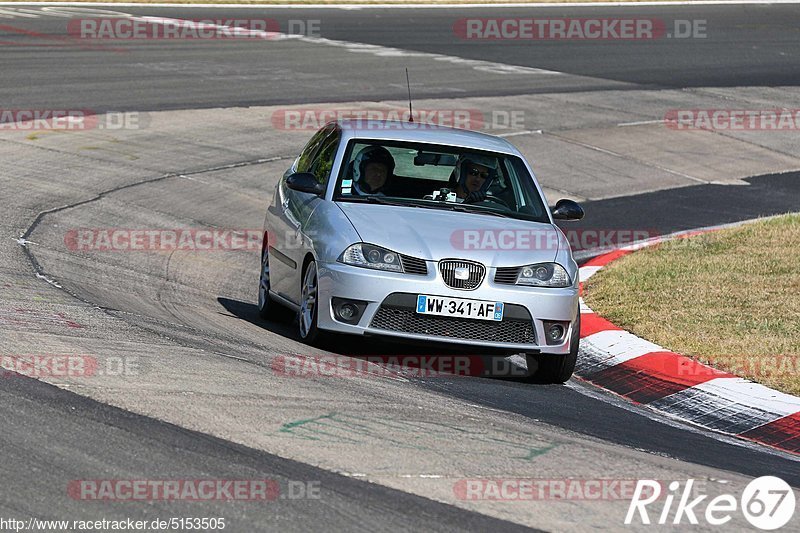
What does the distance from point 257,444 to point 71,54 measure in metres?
19.6

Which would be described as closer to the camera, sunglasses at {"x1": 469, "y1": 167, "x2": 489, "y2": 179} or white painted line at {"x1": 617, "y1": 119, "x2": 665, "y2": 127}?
sunglasses at {"x1": 469, "y1": 167, "x2": 489, "y2": 179}

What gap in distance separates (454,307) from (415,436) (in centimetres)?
225

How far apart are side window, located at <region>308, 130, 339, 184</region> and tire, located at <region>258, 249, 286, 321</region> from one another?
85 cm

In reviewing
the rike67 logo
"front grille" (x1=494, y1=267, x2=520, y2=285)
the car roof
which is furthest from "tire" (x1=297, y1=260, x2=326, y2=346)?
the rike67 logo

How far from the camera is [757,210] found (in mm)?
16781

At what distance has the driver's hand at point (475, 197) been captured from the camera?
9730 millimetres

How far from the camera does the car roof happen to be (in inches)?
394

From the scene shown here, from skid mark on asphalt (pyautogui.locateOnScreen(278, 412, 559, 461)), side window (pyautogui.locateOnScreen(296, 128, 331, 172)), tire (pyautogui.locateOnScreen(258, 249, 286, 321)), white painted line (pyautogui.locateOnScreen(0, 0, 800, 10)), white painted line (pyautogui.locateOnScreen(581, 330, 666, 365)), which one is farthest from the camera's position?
white painted line (pyautogui.locateOnScreen(0, 0, 800, 10))

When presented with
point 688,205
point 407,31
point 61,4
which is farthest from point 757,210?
point 61,4

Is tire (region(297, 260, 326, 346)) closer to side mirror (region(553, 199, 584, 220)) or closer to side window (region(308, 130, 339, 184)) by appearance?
side window (region(308, 130, 339, 184))

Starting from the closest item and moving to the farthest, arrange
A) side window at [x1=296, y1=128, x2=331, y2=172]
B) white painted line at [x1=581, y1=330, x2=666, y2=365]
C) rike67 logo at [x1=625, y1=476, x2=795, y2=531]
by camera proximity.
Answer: rike67 logo at [x1=625, y1=476, x2=795, y2=531] → white painted line at [x1=581, y1=330, x2=666, y2=365] → side window at [x1=296, y1=128, x2=331, y2=172]

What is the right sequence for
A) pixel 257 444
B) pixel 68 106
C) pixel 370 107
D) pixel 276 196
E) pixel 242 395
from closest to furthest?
pixel 257 444 < pixel 242 395 < pixel 276 196 < pixel 68 106 < pixel 370 107

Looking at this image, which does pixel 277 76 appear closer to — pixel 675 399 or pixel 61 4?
pixel 61 4

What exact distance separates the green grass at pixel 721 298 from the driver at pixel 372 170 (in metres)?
2.25
